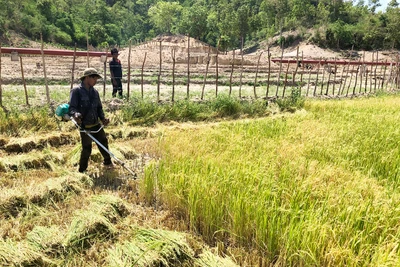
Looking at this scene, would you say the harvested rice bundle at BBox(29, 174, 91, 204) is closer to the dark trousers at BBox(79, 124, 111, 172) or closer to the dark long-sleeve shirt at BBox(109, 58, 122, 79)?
the dark trousers at BBox(79, 124, 111, 172)

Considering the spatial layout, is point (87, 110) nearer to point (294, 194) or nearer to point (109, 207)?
point (109, 207)

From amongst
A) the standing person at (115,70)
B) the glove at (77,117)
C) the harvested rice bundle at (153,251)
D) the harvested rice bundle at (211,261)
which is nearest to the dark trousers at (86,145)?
the glove at (77,117)

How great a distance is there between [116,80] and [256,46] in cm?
5019

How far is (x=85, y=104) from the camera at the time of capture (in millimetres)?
3748

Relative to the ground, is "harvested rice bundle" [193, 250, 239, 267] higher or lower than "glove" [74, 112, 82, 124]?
lower

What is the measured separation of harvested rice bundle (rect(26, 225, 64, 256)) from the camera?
2244mm

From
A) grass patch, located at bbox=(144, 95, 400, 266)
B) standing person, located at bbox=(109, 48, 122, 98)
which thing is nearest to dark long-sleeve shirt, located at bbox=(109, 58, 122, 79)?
standing person, located at bbox=(109, 48, 122, 98)

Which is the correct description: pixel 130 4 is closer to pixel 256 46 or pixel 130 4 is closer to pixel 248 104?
pixel 256 46

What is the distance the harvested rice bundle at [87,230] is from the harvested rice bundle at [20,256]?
20 centimetres

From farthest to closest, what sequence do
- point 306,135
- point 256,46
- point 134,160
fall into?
point 256,46 < point 306,135 < point 134,160

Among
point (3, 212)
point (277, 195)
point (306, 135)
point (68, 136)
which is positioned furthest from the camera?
point (68, 136)

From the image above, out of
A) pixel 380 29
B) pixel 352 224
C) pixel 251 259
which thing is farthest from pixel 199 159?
pixel 380 29

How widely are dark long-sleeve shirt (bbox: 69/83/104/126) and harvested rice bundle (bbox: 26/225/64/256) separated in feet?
5.20

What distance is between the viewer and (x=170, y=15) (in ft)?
202
